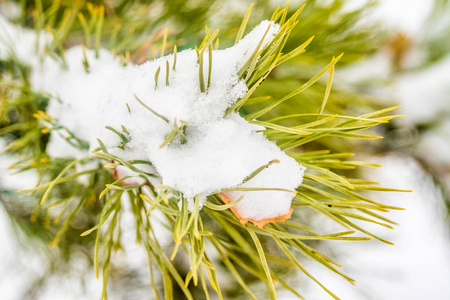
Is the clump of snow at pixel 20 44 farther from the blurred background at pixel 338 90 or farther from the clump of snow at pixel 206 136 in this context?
the clump of snow at pixel 206 136

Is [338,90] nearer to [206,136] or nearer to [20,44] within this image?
[206,136]

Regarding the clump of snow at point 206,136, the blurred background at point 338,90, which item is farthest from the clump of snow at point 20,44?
the clump of snow at point 206,136

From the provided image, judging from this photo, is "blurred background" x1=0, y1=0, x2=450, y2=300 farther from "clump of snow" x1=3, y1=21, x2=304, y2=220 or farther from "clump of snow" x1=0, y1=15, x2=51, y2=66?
"clump of snow" x1=3, y1=21, x2=304, y2=220

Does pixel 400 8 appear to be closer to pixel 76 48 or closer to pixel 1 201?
pixel 76 48

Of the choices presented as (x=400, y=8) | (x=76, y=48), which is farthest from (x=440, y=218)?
(x=76, y=48)

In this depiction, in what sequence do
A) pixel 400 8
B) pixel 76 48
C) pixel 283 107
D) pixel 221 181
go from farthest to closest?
pixel 400 8 < pixel 283 107 < pixel 76 48 < pixel 221 181

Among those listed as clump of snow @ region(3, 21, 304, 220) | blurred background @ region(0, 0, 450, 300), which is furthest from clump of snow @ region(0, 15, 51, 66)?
clump of snow @ region(3, 21, 304, 220)

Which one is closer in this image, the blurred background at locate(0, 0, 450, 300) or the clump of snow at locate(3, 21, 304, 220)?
the clump of snow at locate(3, 21, 304, 220)

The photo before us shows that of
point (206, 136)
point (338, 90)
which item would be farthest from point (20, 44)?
point (338, 90)

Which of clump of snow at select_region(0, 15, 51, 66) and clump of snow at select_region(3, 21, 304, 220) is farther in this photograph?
clump of snow at select_region(0, 15, 51, 66)
